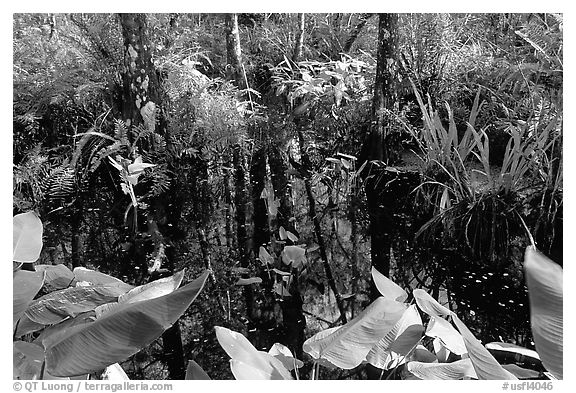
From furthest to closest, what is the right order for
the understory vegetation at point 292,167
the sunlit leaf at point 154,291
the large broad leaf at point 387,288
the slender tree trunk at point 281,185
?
the slender tree trunk at point 281,185 → the understory vegetation at point 292,167 → the large broad leaf at point 387,288 → the sunlit leaf at point 154,291

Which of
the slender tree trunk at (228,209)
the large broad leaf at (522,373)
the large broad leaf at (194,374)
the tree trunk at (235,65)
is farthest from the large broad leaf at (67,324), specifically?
the tree trunk at (235,65)

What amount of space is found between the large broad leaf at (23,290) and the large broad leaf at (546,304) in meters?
0.42

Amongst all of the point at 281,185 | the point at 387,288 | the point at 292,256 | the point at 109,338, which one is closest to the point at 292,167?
the point at 281,185

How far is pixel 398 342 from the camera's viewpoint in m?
0.51

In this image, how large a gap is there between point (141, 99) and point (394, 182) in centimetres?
83

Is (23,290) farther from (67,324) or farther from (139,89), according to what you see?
(139,89)

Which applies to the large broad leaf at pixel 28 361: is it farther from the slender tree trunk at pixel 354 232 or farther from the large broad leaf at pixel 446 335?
the slender tree trunk at pixel 354 232

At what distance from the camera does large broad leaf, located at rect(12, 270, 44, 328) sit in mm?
466

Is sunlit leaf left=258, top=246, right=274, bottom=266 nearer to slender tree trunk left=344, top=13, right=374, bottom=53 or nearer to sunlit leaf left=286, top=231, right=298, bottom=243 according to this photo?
sunlit leaf left=286, top=231, right=298, bottom=243

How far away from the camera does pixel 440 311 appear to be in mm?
550

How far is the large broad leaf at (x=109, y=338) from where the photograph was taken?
399 millimetres

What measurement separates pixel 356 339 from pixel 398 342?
0.16 ft

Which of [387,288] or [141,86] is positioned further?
[141,86]
